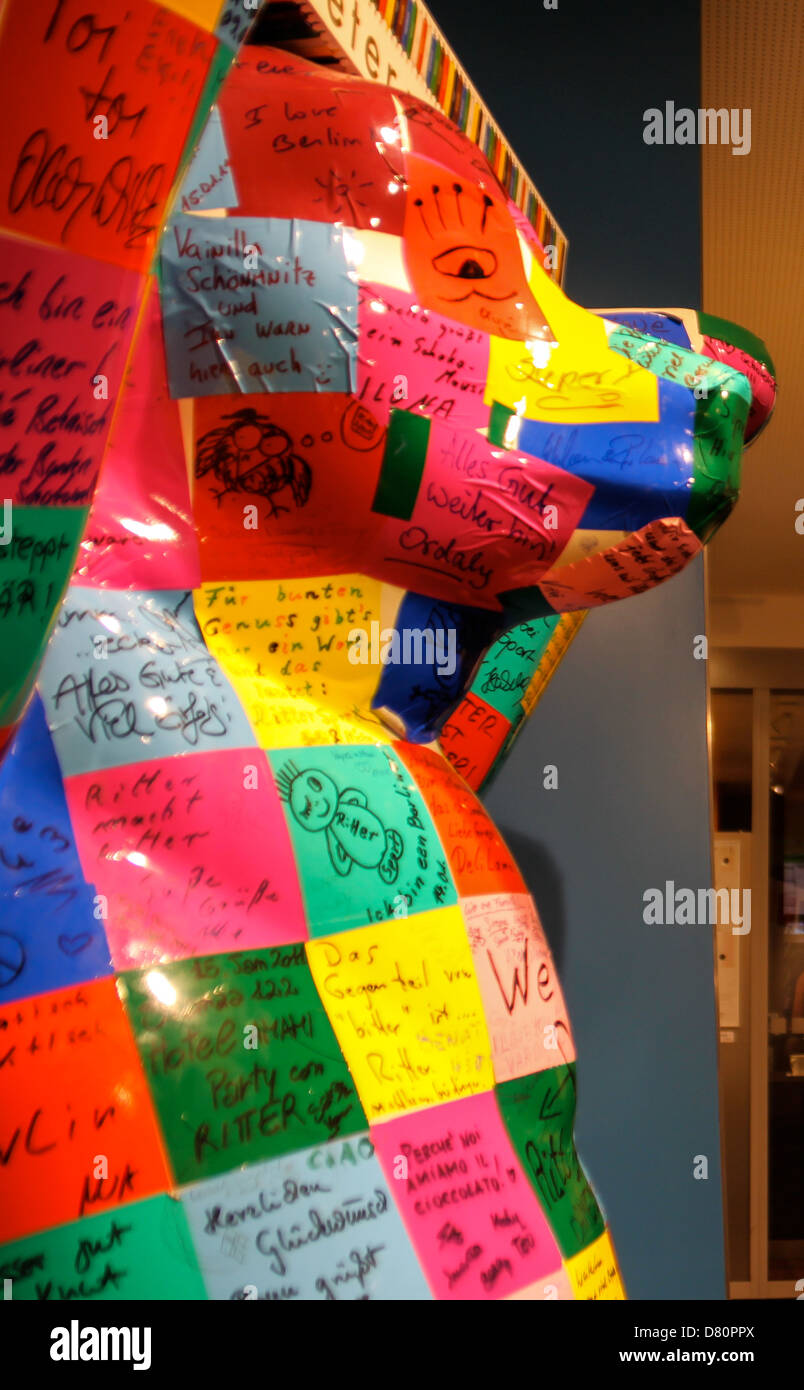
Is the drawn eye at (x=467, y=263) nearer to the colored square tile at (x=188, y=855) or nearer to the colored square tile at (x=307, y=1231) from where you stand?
the colored square tile at (x=188, y=855)

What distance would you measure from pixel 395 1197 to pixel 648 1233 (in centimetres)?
91

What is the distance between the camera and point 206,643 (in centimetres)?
62

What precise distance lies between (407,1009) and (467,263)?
384mm

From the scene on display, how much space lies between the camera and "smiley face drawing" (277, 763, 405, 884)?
0.58 m

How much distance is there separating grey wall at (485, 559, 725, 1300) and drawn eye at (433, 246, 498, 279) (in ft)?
2.65

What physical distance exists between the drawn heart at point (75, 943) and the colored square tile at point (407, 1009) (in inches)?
4.2

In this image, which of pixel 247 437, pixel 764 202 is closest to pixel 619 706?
pixel 764 202

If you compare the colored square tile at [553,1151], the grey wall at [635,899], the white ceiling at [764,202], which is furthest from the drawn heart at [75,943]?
the white ceiling at [764,202]

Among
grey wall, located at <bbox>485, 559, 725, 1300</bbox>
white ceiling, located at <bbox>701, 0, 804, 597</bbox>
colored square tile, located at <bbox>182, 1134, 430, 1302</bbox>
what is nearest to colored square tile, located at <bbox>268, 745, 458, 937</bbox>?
colored square tile, located at <bbox>182, 1134, 430, 1302</bbox>

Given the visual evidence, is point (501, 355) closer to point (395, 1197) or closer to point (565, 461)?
point (565, 461)

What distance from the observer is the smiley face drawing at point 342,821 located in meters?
0.58

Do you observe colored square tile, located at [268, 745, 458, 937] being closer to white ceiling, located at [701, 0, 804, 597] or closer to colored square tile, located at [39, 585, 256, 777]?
colored square tile, located at [39, 585, 256, 777]
